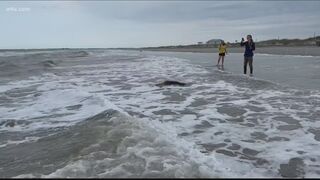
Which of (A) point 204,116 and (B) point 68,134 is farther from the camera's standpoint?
(A) point 204,116

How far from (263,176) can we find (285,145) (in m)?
1.70

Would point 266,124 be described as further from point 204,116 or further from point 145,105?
point 145,105

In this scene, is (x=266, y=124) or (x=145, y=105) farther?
(x=145, y=105)

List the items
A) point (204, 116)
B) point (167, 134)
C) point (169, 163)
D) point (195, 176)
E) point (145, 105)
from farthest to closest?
point (145, 105) < point (204, 116) < point (167, 134) < point (169, 163) < point (195, 176)

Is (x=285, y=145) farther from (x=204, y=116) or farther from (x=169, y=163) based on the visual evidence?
(x=204, y=116)

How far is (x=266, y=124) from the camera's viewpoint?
870 centimetres

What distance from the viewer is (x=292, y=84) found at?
15.3 m

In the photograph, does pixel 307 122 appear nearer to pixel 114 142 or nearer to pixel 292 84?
pixel 114 142

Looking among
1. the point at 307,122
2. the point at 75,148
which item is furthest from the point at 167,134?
the point at 307,122

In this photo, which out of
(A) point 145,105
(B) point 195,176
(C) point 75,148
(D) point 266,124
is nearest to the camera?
(B) point 195,176

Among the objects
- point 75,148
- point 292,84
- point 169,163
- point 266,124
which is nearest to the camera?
point 169,163

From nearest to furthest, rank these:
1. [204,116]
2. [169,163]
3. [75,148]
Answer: [169,163], [75,148], [204,116]

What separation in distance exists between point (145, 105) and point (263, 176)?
6.25 meters

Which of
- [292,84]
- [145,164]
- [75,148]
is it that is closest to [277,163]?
[145,164]
